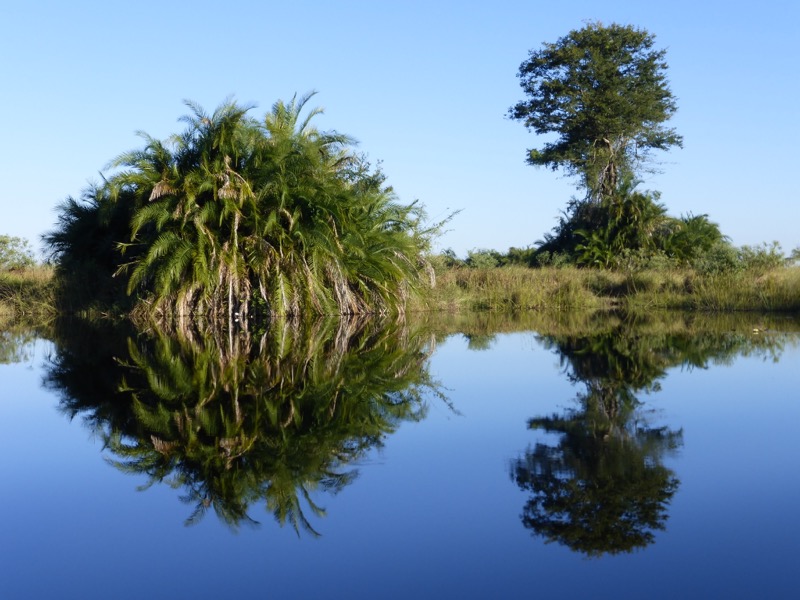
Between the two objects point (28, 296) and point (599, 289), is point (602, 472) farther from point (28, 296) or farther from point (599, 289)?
point (28, 296)

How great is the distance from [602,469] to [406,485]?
1.35 meters

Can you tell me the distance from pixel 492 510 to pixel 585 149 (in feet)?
143

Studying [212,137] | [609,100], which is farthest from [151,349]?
[609,100]

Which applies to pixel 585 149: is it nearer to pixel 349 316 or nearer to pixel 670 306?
pixel 670 306

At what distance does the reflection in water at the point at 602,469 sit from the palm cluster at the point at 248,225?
40.8ft

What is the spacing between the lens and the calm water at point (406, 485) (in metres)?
4.19

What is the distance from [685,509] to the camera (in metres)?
5.11

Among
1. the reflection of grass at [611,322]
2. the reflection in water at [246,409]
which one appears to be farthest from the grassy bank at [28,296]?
the reflection in water at [246,409]

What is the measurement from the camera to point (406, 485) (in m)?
5.85

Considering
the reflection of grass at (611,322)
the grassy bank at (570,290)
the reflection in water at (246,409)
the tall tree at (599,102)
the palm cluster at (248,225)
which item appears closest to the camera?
the reflection in water at (246,409)

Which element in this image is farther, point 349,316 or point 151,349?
point 349,316

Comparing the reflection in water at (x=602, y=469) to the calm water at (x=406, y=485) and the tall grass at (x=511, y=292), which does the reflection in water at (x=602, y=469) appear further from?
the tall grass at (x=511, y=292)

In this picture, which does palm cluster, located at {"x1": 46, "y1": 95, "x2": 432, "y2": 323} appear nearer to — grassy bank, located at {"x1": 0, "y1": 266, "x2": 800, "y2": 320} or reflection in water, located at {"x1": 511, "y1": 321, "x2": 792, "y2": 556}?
grassy bank, located at {"x1": 0, "y1": 266, "x2": 800, "y2": 320}

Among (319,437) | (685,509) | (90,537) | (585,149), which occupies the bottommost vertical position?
(90,537)
